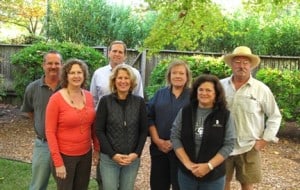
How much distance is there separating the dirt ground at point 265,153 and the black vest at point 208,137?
2.23 m

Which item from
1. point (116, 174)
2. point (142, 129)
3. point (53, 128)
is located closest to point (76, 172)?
point (116, 174)

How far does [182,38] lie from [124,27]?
8209mm

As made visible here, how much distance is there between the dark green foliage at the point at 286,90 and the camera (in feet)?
27.1

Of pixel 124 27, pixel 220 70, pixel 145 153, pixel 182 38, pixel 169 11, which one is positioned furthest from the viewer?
pixel 124 27

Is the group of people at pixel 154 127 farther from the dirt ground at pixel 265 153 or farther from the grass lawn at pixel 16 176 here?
the dirt ground at pixel 265 153

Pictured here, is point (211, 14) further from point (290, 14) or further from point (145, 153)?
point (290, 14)

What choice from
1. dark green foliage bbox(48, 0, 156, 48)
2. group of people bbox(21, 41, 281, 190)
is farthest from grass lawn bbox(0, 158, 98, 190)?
dark green foliage bbox(48, 0, 156, 48)

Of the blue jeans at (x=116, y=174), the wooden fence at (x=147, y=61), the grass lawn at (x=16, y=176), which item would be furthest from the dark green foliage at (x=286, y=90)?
the blue jeans at (x=116, y=174)

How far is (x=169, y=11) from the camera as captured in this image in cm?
543

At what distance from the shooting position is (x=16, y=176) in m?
6.01

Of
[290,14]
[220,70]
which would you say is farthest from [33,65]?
[290,14]

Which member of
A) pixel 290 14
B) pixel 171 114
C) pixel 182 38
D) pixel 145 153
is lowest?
pixel 145 153

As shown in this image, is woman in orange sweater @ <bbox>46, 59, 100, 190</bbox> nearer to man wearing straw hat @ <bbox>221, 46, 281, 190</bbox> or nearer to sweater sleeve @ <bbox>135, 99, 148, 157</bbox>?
sweater sleeve @ <bbox>135, 99, 148, 157</bbox>

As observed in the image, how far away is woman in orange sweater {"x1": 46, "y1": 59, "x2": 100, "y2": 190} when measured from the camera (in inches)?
149
